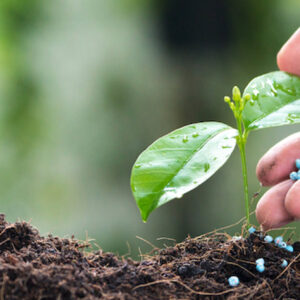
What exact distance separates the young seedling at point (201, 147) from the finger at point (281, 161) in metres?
0.09

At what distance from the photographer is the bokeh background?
242 cm

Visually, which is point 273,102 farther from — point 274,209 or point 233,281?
point 233,281

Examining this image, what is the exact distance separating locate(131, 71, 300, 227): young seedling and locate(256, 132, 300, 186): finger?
9 cm

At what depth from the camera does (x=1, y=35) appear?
8.11 ft

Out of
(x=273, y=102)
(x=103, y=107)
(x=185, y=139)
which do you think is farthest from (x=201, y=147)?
(x=103, y=107)

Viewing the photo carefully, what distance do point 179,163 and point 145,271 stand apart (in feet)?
0.53

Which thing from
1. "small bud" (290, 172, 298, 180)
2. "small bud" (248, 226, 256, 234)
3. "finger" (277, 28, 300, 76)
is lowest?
"small bud" (248, 226, 256, 234)

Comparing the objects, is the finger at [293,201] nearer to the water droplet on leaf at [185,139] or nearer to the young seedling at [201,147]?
the young seedling at [201,147]

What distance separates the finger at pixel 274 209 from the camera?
704 mm

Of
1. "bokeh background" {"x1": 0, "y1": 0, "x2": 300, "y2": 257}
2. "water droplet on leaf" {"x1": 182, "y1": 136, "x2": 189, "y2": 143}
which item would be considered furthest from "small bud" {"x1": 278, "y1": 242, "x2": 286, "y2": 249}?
"bokeh background" {"x1": 0, "y1": 0, "x2": 300, "y2": 257}

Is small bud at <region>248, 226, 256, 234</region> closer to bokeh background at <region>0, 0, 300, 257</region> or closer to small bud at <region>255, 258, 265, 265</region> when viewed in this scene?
small bud at <region>255, 258, 265, 265</region>

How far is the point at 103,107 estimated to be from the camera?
8.13 feet

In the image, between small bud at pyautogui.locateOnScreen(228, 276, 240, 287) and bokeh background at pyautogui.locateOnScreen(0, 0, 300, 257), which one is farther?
bokeh background at pyautogui.locateOnScreen(0, 0, 300, 257)

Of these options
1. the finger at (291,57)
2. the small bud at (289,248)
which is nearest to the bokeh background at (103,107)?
the finger at (291,57)
